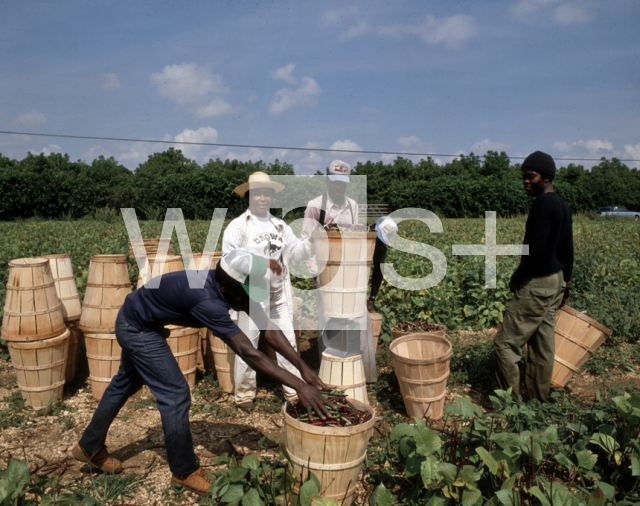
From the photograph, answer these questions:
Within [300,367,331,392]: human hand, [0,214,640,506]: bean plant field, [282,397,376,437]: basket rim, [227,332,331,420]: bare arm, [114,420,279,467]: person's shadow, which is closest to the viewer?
[0,214,640,506]: bean plant field

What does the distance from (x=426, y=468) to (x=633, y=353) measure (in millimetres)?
4814

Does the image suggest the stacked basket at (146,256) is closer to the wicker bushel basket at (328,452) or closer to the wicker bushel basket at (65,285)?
the wicker bushel basket at (65,285)

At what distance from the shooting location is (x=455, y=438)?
9.45 feet

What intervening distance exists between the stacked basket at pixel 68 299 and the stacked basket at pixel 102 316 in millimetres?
430

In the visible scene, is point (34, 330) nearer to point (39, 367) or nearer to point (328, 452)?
point (39, 367)

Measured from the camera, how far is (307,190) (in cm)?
2969

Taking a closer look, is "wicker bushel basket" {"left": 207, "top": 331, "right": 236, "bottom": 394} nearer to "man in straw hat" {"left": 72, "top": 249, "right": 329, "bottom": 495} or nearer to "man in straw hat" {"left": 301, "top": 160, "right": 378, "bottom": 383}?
"man in straw hat" {"left": 301, "top": 160, "right": 378, "bottom": 383}

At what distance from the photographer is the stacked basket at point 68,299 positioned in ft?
16.3

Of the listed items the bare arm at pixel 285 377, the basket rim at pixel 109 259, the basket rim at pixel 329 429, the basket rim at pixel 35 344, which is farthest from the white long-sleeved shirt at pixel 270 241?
the basket rim at pixel 35 344

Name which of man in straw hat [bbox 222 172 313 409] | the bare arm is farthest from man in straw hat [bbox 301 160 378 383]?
the bare arm

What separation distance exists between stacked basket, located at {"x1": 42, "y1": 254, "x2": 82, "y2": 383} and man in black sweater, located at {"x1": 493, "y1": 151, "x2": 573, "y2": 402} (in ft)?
13.1

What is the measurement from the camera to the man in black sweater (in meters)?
4.04

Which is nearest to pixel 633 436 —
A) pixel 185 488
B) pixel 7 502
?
pixel 185 488

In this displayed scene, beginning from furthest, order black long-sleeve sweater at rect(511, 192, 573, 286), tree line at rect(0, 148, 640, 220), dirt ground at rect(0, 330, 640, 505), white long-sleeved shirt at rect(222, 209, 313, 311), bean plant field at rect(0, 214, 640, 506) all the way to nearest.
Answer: tree line at rect(0, 148, 640, 220)
white long-sleeved shirt at rect(222, 209, 313, 311)
black long-sleeve sweater at rect(511, 192, 573, 286)
dirt ground at rect(0, 330, 640, 505)
bean plant field at rect(0, 214, 640, 506)
